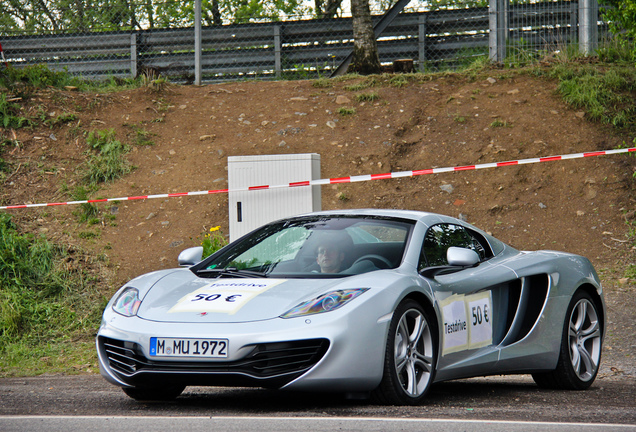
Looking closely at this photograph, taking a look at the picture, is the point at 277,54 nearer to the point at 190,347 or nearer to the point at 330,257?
the point at 330,257

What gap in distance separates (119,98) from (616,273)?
10.2m

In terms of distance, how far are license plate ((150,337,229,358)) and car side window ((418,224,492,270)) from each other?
1.46m

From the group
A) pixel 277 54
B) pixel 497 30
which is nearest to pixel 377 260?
pixel 497 30

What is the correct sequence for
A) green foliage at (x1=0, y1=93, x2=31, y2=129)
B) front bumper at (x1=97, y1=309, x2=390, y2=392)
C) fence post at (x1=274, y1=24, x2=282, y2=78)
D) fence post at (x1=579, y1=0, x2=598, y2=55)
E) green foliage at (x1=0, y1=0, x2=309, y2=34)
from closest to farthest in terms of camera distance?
front bumper at (x1=97, y1=309, x2=390, y2=392), green foliage at (x1=0, y1=93, x2=31, y2=129), fence post at (x1=579, y1=0, x2=598, y2=55), fence post at (x1=274, y1=24, x2=282, y2=78), green foliage at (x1=0, y1=0, x2=309, y2=34)

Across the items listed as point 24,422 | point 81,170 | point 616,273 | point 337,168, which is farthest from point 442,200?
point 24,422

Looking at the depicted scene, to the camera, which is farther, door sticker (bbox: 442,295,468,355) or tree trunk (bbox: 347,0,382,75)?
tree trunk (bbox: 347,0,382,75)

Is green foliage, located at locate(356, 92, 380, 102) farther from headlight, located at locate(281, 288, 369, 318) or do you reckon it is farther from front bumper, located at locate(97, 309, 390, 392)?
front bumper, located at locate(97, 309, 390, 392)

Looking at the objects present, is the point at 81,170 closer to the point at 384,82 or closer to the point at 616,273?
the point at 384,82

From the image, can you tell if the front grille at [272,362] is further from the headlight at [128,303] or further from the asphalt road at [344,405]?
the headlight at [128,303]

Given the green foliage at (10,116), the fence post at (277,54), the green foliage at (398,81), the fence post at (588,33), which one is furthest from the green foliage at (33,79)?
the fence post at (588,33)

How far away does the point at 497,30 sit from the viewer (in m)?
16.0

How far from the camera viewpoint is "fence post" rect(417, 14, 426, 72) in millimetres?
16953

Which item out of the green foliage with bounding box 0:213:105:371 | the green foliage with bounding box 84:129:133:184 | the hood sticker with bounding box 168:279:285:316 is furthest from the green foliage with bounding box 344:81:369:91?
the hood sticker with bounding box 168:279:285:316

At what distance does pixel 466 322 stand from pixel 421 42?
12645 mm
